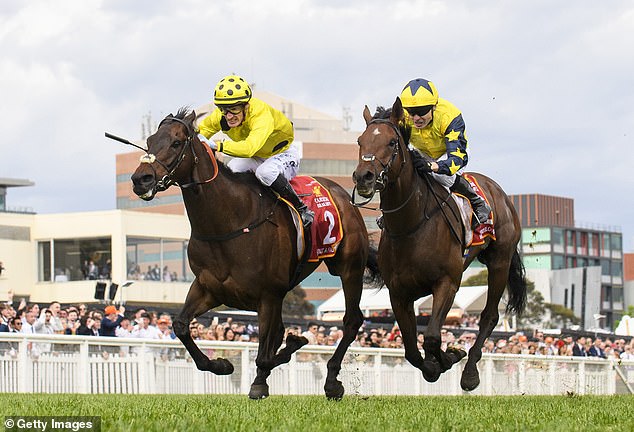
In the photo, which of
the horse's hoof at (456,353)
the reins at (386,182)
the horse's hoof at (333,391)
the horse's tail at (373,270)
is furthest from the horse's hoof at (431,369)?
the horse's tail at (373,270)

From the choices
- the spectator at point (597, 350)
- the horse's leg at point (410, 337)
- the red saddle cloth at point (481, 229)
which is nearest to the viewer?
the horse's leg at point (410, 337)

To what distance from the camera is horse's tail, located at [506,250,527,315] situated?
486 inches

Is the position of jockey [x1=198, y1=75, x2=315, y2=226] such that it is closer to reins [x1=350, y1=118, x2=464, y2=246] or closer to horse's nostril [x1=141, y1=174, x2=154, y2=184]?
reins [x1=350, y1=118, x2=464, y2=246]

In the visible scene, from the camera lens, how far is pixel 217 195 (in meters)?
9.41

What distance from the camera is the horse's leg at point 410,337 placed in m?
9.71

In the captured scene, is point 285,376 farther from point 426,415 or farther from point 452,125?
point 426,415

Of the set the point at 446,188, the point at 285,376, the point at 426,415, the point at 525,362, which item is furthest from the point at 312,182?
the point at 525,362

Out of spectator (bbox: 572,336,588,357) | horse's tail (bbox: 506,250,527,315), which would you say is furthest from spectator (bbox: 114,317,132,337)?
spectator (bbox: 572,336,588,357)

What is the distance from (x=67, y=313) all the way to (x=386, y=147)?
897 cm

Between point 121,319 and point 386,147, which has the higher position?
point 386,147

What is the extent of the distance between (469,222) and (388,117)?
1.42 metres

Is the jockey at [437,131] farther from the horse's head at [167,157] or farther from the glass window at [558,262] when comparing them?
the glass window at [558,262]

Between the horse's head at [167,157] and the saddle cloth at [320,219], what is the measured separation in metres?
1.32

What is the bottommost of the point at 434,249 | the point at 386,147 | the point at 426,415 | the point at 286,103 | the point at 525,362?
the point at 525,362
